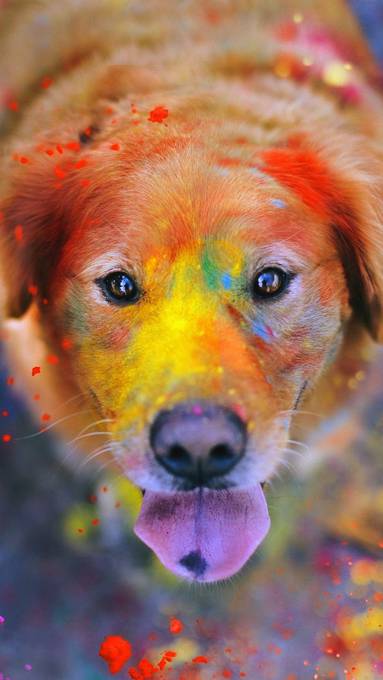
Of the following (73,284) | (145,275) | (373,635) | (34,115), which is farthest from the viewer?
(373,635)

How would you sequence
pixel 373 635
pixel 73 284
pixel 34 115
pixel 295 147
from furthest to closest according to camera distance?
pixel 373 635 → pixel 34 115 → pixel 295 147 → pixel 73 284

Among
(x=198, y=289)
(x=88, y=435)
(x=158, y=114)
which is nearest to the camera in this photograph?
(x=198, y=289)

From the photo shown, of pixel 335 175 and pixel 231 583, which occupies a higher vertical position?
pixel 335 175

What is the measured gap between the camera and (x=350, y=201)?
1708mm

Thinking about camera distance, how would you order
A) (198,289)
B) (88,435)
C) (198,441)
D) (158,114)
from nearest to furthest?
(198,441)
(198,289)
(158,114)
(88,435)

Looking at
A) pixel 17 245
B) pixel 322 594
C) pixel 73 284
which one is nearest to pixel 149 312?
pixel 73 284

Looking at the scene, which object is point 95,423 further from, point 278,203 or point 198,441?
point 278,203

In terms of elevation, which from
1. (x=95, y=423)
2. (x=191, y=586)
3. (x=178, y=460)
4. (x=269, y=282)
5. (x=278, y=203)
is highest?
(x=278, y=203)

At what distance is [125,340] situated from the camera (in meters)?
1.50

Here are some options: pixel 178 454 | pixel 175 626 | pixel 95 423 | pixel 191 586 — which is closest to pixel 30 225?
pixel 95 423

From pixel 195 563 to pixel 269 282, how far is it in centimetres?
72

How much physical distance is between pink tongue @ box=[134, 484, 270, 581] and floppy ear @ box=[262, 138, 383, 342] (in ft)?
1.86

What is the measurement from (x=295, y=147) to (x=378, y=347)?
0.61 m

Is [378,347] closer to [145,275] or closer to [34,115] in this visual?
[145,275]
